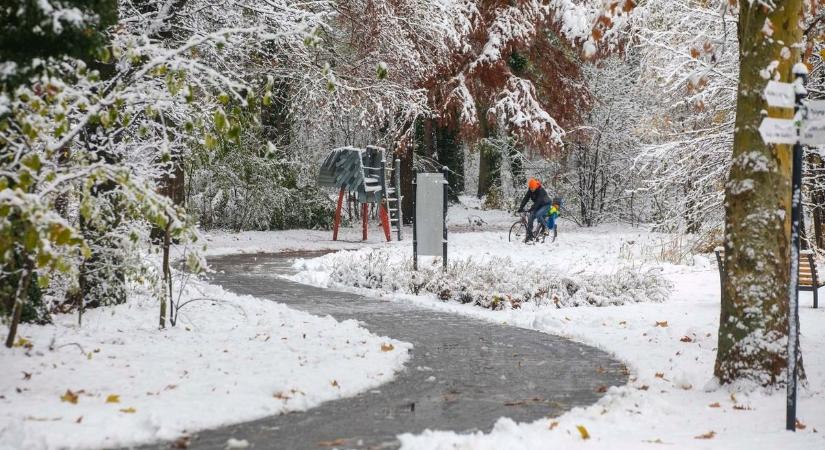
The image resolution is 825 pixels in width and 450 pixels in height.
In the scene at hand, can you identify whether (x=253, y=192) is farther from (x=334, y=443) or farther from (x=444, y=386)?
(x=334, y=443)

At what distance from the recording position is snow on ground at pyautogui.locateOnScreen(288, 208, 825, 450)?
5609mm

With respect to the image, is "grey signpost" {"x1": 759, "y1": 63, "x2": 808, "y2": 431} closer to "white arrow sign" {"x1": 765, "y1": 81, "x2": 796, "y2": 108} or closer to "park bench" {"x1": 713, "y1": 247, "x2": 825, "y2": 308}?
"white arrow sign" {"x1": 765, "y1": 81, "x2": 796, "y2": 108}

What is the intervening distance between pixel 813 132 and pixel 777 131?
23 centimetres

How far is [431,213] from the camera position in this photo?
48.2ft

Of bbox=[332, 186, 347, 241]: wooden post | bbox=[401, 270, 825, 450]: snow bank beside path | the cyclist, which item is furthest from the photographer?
bbox=[332, 186, 347, 241]: wooden post

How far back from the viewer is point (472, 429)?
579 centimetres

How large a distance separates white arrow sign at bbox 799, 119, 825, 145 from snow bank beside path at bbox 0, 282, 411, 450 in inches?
151

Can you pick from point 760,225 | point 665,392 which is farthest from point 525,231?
point 760,225

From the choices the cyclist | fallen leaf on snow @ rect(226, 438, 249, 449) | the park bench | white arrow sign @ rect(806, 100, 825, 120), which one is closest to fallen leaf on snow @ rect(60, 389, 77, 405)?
fallen leaf on snow @ rect(226, 438, 249, 449)

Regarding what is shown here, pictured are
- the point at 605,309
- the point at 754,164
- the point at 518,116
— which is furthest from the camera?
the point at 518,116

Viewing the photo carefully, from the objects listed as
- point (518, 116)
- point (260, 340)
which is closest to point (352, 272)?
point (260, 340)

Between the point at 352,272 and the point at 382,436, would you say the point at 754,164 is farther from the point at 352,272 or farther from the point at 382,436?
the point at 352,272

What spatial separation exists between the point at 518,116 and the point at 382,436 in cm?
2096

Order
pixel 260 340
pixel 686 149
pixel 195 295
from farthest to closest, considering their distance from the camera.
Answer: pixel 686 149 < pixel 195 295 < pixel 260 340
